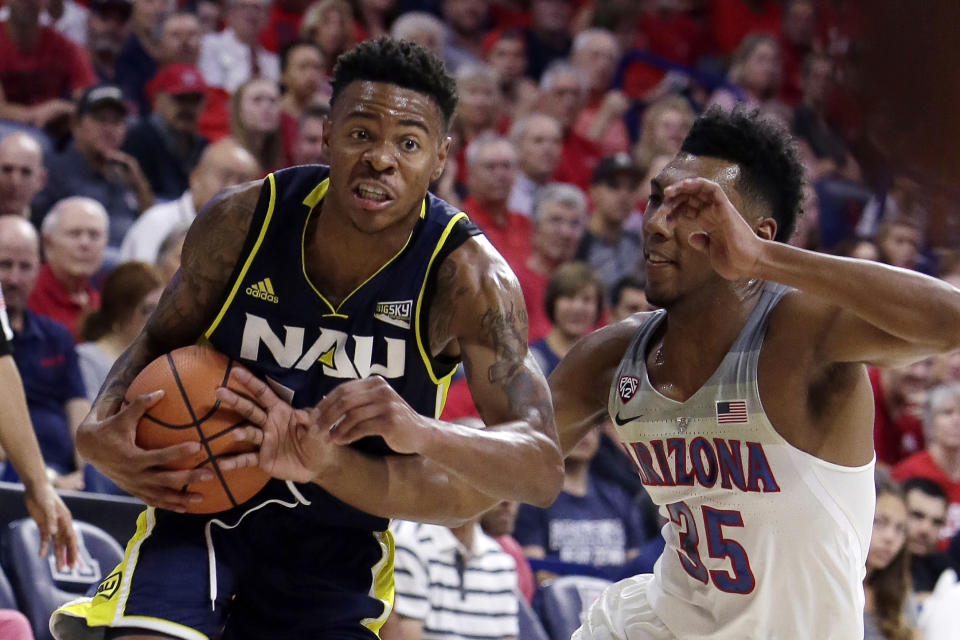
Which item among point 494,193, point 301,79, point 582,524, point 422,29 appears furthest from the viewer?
point 422,29

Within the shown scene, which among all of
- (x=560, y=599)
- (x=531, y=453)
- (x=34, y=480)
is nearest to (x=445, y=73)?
(x=531, y=453)

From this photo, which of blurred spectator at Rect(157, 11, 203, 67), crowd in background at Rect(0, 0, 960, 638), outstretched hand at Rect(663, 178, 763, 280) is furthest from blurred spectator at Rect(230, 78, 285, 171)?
outstretched hand at Rect(663, 178, 763, 280)

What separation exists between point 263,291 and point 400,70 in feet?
2.08

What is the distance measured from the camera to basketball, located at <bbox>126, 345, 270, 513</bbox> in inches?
111

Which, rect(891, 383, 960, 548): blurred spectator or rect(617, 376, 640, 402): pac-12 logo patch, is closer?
rect(617, 376, 640, 402): pac-12 logo patch

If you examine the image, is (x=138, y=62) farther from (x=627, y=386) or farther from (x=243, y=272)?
(x=627, y=386)

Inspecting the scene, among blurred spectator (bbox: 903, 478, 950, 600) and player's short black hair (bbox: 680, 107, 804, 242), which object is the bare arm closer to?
player's short black hair (bbox: 680, 107, 804, 242)

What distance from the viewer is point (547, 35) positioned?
9.77 meters

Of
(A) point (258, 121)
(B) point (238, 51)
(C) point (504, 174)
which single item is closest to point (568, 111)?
(C) point (504, 174)

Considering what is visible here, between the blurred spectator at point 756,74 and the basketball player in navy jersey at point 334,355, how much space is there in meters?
6.93

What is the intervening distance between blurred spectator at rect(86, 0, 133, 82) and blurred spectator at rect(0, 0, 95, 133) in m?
0.57

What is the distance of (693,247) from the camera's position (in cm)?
303

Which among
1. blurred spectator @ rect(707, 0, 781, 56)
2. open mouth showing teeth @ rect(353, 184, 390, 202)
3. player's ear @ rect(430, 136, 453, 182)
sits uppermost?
blurred spectator @ rect(707, 0, 781, 56)

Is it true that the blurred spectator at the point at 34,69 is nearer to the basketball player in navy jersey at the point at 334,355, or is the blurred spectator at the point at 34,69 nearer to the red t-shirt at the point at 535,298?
the red t-shirt at the point at 535,298
